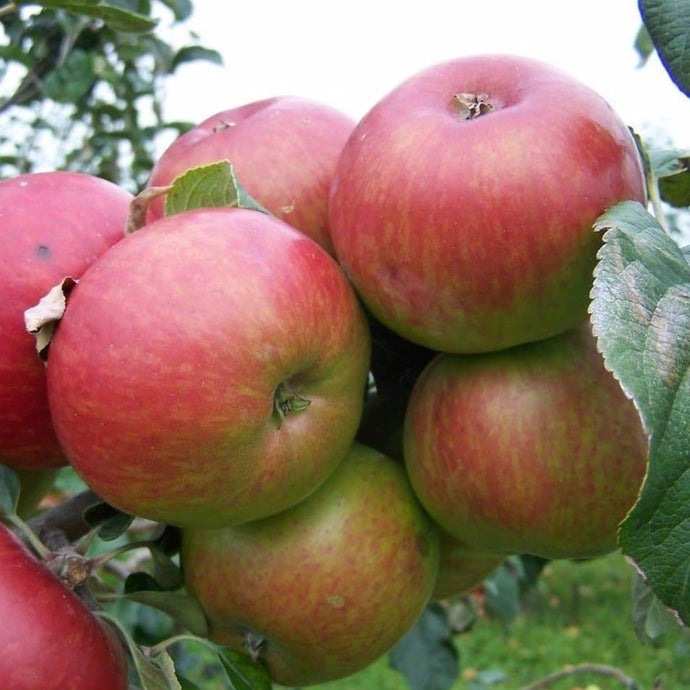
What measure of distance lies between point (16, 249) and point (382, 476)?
41cm

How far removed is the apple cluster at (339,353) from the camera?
0.68 m

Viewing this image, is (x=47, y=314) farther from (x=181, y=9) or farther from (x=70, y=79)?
(x=181, y=9)

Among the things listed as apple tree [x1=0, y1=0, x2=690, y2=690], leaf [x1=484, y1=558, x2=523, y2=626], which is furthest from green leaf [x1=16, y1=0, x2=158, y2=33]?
leaf [x1=484, y1=558, x2=523, y2=626]

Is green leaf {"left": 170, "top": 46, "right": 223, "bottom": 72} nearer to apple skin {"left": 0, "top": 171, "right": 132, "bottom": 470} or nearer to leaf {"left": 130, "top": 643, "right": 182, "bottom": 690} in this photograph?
apple skin {"left": 0, "top": 171, "right": 132, "bottom": 470}

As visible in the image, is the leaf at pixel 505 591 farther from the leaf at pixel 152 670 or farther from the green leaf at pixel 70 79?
the green leaf at pixel 70 79

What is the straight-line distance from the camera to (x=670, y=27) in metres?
Answer: 0.74

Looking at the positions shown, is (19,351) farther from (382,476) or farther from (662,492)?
(662,492)

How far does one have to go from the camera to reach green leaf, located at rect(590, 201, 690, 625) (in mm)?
581

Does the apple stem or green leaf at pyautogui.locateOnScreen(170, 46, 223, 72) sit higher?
the apple stem

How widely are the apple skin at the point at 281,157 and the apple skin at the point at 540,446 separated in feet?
0.76

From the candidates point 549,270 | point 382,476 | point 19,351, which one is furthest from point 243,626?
point 549,270

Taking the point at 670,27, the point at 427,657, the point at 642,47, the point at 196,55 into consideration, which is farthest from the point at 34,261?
the point at 196,55

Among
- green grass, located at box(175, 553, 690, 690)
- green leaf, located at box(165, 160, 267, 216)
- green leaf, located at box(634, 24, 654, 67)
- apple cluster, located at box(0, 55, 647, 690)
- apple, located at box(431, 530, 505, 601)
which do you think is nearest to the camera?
apple cluster, located at box(0, 55, 647, 690)

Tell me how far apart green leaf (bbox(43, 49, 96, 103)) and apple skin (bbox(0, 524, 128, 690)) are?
4.56 ft
